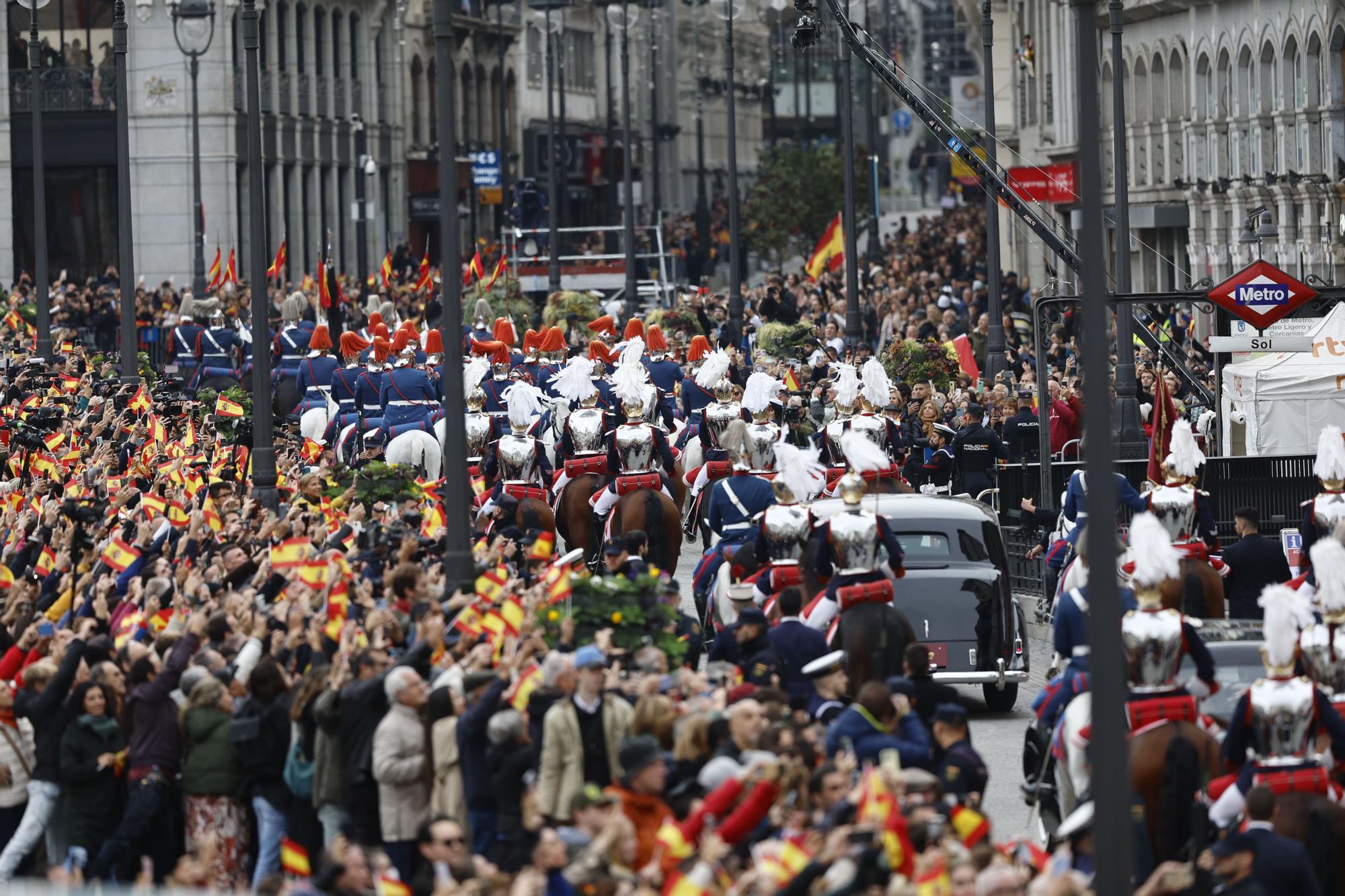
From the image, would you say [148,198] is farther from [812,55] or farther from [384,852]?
[812,55]

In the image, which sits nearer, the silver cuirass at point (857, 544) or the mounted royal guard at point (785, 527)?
the silver cuirass at point (857, 544)

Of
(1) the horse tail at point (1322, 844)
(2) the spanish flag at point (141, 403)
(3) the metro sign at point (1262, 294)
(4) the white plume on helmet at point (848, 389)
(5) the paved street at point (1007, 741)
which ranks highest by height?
(3) the metro sign at point (1262, 294)

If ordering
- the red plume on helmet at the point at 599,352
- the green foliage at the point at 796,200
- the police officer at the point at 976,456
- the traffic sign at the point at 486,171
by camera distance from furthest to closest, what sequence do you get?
the green foliage at the point at 796,200 < the traffic sign at the point at 486,171 < the red plume on helmet at the point at 599,352 < the police officer at the point at 976,456

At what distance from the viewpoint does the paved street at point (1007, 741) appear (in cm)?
1611

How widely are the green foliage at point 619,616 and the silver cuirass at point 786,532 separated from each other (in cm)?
329

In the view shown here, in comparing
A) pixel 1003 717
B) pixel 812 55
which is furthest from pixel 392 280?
pixel 812 55

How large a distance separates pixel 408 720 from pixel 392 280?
41188 mm

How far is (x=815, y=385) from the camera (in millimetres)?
30844

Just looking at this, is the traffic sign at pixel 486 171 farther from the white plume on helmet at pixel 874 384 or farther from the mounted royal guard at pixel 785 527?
the mounted royal guard at pixel 785 527

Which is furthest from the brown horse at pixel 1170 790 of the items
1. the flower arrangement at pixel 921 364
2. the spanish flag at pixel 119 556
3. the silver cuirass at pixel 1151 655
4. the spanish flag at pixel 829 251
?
the spanish flag at pixel 829 251

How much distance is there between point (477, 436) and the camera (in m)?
Answer: 24.3

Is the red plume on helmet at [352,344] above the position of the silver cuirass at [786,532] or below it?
above

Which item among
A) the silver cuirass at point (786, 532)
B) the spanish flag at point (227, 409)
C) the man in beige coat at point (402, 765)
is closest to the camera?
the man in beige coat at point (402, 765)

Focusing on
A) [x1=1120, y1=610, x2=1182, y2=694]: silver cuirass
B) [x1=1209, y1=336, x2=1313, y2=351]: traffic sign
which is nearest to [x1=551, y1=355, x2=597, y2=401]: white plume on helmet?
[x1=1209, y1=336, x2=1313, y2=351]: traffic sign
